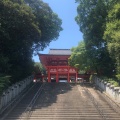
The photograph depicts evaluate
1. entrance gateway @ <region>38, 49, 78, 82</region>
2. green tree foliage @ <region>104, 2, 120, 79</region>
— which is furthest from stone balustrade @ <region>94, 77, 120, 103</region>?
entrance gateway @ <region>38, 49, 78, 82</region>

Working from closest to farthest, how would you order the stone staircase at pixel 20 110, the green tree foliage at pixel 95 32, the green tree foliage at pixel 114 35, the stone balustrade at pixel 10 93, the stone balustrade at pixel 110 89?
the stone staircase at pixel 20 110, the stone balustrade at pixel 10 93, the green tree foliage at pixel 114 35, the stone balustrade at pixel 110 89, the green tree foliage at pixel 95 32

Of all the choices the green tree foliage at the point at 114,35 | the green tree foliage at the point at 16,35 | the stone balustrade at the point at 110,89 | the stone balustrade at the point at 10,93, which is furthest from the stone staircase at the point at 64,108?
the green tree foliage at the point at 16,35

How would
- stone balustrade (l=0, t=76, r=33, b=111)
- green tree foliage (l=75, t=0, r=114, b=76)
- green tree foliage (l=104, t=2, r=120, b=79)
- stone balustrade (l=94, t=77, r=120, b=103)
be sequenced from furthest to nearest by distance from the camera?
green tree foliage (l=75, t=0, r=114, b=76) < stone balustrade (l=94, t=77, r=120, b=103) < green tree foliage (l=104, t=2, r=120, b=79) < stone balustrade (l=0, t=76, r=33, b=111)

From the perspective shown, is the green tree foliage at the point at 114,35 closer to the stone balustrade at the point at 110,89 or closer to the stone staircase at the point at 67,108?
the stone balustrade at the point at 110,89

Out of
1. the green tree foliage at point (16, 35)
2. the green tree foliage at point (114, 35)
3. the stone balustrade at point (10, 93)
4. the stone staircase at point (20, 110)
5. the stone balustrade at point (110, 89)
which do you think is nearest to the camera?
the stone staircase at point (20, 110)

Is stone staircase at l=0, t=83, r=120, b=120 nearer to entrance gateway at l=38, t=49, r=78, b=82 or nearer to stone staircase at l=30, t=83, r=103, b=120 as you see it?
stone staircase at l=30, t=83, r=103, b=120

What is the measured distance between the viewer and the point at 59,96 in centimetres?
1970

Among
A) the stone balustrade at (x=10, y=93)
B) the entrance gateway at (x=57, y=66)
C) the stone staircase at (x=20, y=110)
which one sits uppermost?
the entrance gateway at (x=57, y=66)

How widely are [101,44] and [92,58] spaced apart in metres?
1.76

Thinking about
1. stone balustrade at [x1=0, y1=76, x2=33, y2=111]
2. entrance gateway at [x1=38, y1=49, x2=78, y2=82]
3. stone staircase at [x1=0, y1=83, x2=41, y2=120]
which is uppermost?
entrance gateway at [x1=38, y1=49, x2=78, y2=82]

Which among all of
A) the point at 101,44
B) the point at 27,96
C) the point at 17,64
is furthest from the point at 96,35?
the point at 27,96

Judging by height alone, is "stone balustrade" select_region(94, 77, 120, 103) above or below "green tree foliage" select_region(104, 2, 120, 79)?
below

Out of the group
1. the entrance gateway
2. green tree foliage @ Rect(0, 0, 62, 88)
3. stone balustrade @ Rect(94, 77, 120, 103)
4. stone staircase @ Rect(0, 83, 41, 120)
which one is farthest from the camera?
the entrance gateway

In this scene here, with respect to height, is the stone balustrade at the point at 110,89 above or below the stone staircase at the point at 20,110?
above
